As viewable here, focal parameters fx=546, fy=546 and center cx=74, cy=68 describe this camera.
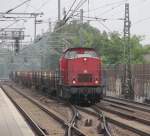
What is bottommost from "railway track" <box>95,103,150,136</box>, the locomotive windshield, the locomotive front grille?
"railway track" <box>95,103,150,136</box>

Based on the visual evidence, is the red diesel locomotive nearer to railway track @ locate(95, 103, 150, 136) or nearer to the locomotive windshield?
the locomotive windshield

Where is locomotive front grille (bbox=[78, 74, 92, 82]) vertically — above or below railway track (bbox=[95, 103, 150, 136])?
above

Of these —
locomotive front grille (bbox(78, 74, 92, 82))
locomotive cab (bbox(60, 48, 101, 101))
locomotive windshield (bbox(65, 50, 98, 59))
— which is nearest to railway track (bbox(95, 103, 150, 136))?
locomotive cab (bbox(60, 48, 101, 101))

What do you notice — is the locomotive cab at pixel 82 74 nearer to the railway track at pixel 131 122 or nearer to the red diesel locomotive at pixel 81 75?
the red diesel locomotive at pixel 81 75

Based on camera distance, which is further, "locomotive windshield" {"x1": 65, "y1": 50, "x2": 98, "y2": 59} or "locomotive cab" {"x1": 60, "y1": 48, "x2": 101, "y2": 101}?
"locomotive windshield" {"x1": 65, "y1": 50, "x2": 98, "y2": 59}

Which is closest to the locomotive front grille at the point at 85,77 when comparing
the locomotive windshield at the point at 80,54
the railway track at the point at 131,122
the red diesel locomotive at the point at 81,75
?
the red diesel locomotive at the point at 81,75

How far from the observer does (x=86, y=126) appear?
20.0 meters

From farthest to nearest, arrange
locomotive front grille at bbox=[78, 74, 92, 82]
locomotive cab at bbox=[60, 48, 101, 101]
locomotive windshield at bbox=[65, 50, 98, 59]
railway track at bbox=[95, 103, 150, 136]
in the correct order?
locomotive windshield at bbox=[65, 50, 98, 59] < locomotive front grille at bbox=[78, 74, 92, 82] < locomotive cab at bbox=[60, 48, 101, 101] < railway track at bbox=[95, 103, 150, 136]

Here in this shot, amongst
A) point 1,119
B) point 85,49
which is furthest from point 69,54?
point 1,119

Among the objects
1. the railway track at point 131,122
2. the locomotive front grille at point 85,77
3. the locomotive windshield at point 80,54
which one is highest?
the locomotive windshield at point 80,54

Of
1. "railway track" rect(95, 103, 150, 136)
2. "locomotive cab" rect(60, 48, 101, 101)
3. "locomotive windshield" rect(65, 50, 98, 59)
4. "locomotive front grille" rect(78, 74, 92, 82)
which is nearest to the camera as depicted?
"railway track" rect(95, 103, 150, 136)

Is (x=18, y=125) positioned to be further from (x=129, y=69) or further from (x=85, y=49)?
(x=129, y=69)

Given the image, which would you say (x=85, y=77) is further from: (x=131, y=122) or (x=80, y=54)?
(x=131, y=122)

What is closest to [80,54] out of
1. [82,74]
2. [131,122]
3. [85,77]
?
[82,74]
